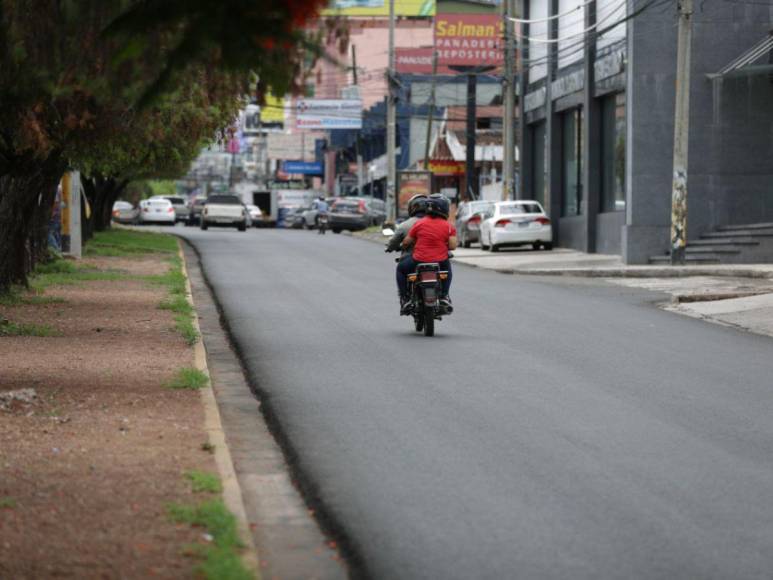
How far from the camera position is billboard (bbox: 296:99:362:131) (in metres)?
88.8

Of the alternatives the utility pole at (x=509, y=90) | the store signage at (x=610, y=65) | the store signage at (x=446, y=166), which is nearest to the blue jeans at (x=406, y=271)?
the store signage at (x=610, y=65)

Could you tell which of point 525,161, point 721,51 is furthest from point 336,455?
point 525,161

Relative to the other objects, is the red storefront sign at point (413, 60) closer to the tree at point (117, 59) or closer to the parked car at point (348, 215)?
the parked car at point (348, 215)

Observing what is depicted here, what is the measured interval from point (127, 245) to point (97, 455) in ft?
117

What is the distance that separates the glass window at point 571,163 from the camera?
147 ft

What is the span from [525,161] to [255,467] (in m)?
42.8

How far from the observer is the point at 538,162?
5147 centimetres

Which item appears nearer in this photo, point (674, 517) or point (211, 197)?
point (674, 517)

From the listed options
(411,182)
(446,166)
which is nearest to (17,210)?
(411,182)

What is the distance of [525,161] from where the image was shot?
51.9 m

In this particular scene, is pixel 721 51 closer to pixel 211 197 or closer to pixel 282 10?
pixel 282 10

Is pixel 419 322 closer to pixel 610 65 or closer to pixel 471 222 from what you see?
pixel 610 65

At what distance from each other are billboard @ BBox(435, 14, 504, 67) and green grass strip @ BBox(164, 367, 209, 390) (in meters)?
46.7

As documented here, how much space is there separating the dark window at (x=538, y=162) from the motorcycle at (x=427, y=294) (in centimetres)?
3221
